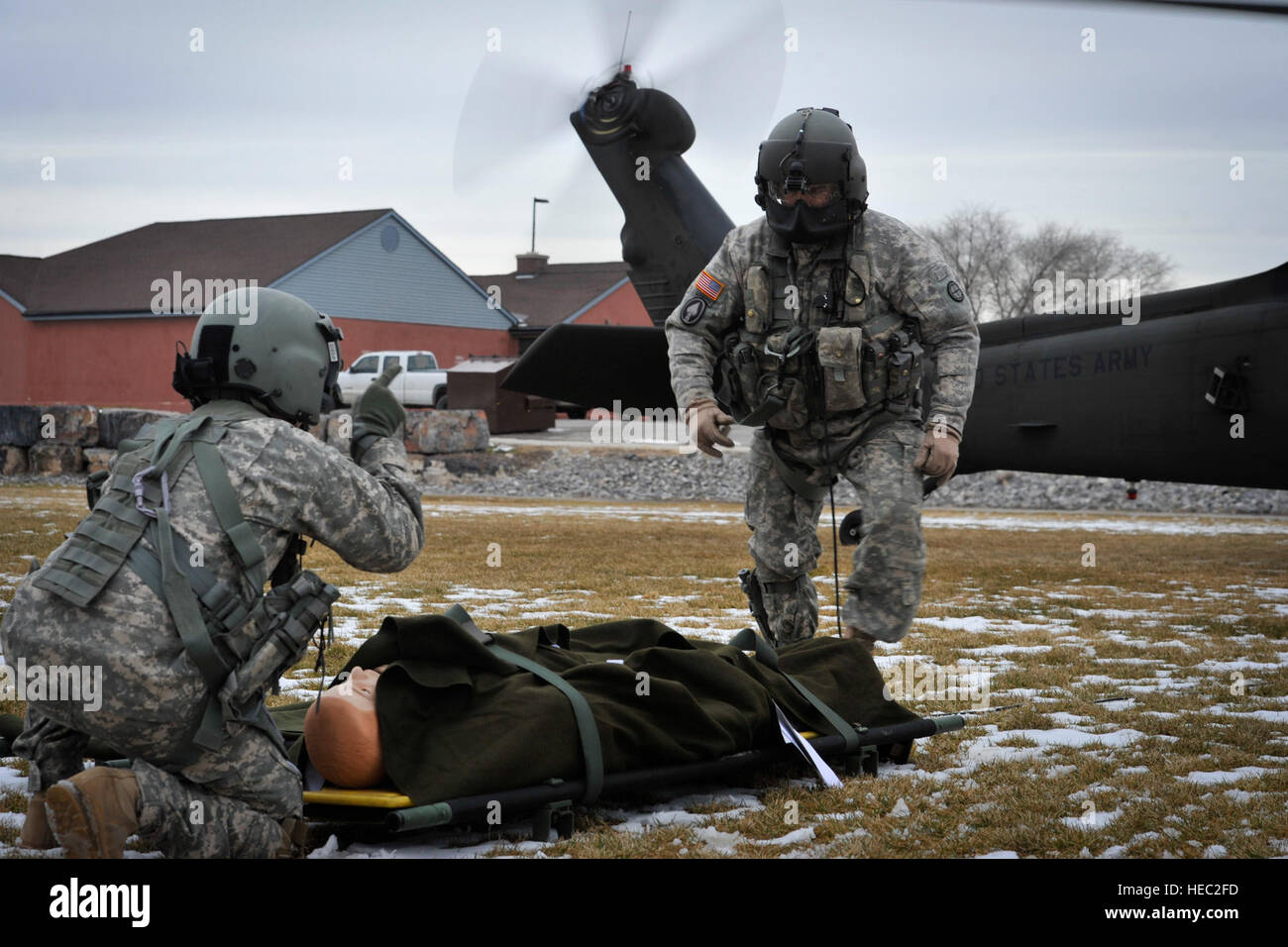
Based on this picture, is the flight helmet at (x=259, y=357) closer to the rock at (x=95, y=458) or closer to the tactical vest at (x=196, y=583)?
the tactical vest at (x=196, y=583)

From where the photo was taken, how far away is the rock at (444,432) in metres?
20.6

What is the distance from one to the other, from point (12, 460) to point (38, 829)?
759 inches

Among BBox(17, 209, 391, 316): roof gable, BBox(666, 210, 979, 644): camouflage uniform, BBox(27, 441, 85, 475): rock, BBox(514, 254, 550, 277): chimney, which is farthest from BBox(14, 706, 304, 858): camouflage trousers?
BBox(514, 254, 550, 277): chimney

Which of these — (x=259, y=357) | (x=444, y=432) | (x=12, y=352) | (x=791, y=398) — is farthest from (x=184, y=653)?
(x=12, y=352)

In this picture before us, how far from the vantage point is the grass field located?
2.93 m

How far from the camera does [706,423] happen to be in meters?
4.52

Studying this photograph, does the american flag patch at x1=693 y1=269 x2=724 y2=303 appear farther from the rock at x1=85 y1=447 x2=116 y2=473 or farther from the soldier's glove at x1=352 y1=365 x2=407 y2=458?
the rock at x1=85 y1=447 x2=116 y2=473

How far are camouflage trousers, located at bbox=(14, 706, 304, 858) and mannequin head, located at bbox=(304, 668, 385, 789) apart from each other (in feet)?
0.42

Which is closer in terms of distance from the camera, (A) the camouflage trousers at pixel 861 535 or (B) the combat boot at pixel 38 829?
(B) the combat boot at pixel 38 829

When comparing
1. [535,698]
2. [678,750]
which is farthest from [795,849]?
[535,698]

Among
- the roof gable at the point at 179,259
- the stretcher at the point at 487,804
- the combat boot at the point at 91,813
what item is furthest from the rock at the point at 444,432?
the combat boot at the point at 91,813

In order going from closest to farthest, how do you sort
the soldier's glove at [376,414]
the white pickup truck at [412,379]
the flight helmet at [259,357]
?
the flight helmet at [259,357], the soldier's glove at [376,414], the white pickup truck at [412,379]

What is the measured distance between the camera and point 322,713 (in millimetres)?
2881

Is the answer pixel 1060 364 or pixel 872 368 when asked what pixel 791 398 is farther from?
pixel 1060 364
